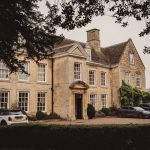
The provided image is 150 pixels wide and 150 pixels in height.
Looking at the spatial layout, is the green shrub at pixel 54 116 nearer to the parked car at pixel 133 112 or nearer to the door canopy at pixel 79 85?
the door canopy at pixel 79 85

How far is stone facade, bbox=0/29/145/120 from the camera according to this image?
31.7m

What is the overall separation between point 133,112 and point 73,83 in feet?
27.4

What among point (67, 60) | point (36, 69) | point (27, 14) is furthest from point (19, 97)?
point (27, 14)

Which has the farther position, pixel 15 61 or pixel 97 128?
pixel 15 61

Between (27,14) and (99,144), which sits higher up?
(27,14)

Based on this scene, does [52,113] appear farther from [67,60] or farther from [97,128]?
[97,128]

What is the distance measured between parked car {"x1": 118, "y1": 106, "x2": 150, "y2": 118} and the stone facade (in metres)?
3.20

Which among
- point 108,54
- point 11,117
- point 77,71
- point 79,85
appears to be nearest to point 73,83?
point 79,85

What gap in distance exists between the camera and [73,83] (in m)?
33.2

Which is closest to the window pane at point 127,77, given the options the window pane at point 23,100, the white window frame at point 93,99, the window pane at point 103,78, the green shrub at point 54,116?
the window pane at point 103,78

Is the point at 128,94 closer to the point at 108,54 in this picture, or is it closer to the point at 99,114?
the point at 99,114

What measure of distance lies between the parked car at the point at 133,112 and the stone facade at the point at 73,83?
126 inches

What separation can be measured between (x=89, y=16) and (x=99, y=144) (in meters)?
4.86

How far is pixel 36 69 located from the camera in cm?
3319
